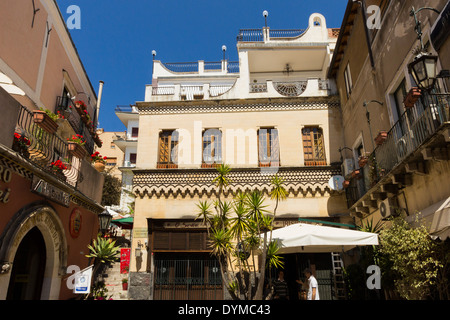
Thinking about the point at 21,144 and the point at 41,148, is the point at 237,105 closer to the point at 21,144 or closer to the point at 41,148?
the point at 41,148

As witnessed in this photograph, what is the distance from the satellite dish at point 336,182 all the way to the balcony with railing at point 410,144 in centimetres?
199

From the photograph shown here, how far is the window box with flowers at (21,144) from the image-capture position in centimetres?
785

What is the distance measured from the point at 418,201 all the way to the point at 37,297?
1174cm

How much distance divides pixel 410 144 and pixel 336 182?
6384mm

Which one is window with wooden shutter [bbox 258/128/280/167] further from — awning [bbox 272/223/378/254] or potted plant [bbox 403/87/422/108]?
potted plant [bbox 403/87/422/108]

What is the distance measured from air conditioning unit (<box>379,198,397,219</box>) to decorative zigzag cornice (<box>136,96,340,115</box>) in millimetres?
7158

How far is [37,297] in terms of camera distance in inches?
385

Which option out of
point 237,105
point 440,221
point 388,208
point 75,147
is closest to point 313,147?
point 237,105

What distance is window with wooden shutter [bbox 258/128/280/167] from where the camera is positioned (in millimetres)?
15297

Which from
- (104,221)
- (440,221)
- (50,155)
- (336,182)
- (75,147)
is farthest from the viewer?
(336,182)

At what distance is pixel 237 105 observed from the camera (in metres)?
16.2

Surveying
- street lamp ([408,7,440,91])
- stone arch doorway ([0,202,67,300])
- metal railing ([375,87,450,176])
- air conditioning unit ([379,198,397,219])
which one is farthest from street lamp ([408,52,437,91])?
stone arch doorway ([0,202,67,300])
